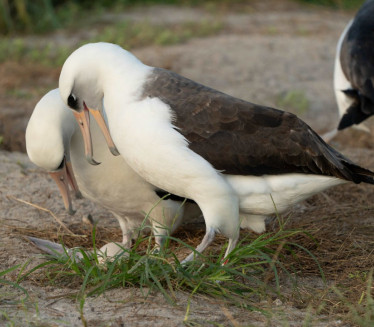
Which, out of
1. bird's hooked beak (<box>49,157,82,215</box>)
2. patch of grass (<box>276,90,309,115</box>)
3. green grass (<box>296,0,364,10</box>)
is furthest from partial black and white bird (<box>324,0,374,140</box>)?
green grass (<box>296,0,364,10</box>)

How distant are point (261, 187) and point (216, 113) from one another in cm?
49

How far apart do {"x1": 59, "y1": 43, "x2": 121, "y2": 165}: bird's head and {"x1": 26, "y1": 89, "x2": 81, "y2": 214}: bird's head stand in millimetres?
130

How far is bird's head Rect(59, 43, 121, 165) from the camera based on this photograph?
4.07m

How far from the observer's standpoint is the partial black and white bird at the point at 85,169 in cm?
430

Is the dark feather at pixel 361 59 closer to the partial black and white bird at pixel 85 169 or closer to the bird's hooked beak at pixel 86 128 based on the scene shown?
the partial black and white bird at pixel 85 169

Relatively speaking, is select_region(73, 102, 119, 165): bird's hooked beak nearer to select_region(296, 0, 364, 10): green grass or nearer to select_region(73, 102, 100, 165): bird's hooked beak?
select_region(73, 102, 100, 165): bird's hooked beak

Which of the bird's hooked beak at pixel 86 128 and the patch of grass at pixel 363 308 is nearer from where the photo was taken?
the patch of grass at pixel 363 308

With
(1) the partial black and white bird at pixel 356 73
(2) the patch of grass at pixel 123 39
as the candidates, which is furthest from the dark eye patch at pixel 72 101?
(2) the patch of grass at pixel 123 39

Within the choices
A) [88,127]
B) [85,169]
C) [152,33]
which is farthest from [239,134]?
[152,33]

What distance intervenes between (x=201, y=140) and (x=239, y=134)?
9.0 inches

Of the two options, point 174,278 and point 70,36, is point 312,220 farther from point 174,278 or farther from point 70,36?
point 70,36

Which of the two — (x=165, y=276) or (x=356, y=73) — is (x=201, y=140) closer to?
(x=165, y=276)

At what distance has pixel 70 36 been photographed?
10633 mm

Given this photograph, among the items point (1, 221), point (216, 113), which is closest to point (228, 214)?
point (216, 113)
